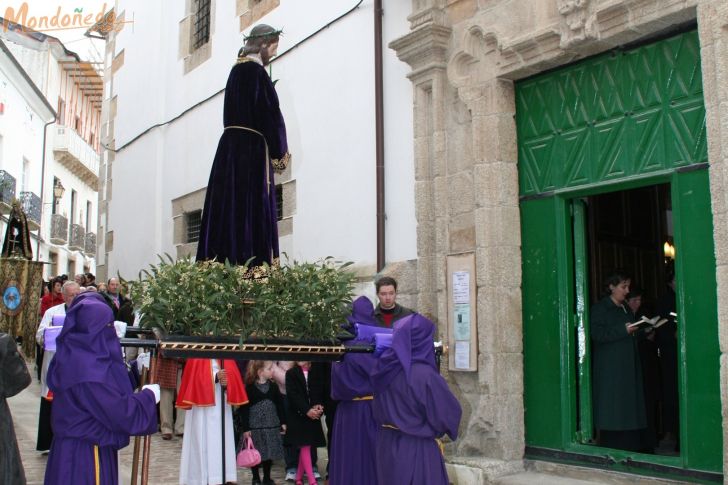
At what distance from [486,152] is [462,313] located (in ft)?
4.39

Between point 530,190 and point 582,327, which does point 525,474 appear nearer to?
point 582,327

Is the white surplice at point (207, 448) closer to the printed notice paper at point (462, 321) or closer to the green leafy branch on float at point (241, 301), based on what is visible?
the printed notice paper at point (462, 321)

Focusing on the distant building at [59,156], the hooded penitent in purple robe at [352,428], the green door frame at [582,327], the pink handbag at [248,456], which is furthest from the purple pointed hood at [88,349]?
the distant building at [59,156]

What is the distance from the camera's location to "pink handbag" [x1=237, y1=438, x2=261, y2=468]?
685 centimetres

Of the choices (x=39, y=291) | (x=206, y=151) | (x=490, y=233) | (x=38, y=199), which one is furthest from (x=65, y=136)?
(x=490, y=233)

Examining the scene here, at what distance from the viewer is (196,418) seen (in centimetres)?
708

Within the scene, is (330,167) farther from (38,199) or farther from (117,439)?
(38,199)

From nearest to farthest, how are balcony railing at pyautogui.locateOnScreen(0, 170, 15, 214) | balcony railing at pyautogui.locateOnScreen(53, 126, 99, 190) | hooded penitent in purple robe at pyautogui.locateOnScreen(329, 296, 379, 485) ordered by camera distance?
hooded penitent in purple robe at pyautogui.locateOnScreen(329, 296, 379, 485) → balcony railing at pyautogui.locateOnScreen(0, 170, 15, 214) → balcony railing at pyautogui.locateOnScreen(53, 126, 99, 190)

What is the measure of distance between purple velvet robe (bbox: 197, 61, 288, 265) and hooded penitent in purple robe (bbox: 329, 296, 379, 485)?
964 millimetres

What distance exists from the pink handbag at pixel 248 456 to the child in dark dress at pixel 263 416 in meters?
0.11

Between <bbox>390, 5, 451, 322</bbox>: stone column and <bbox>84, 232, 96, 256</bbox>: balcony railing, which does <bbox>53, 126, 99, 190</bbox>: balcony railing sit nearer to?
<bbox>84, 232, 96, 256</bbox>: balcony railing

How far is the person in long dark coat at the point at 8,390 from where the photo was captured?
4.71 metres

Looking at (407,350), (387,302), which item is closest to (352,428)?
(387,302)

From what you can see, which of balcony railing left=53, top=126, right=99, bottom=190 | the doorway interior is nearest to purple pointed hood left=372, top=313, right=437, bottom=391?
the doorway interior
